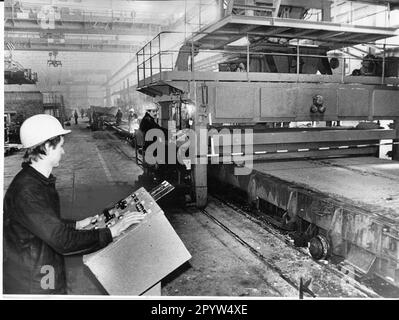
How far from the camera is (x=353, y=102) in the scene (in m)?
7.64

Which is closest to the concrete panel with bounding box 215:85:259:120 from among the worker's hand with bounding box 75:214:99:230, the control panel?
the control panel

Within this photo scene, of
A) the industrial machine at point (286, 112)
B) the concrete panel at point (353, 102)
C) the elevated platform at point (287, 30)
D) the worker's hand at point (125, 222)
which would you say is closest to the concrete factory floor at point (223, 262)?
the industrial machine at point (286, 112)

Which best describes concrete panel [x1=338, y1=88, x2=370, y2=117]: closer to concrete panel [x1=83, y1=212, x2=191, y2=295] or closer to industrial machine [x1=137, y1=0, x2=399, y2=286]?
industrial machine [x1=137, y1=0, x2=399, y2=286]

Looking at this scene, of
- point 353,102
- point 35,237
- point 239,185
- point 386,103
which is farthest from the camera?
point 386,103

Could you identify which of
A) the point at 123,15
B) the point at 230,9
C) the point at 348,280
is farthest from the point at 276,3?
the point at 123,15

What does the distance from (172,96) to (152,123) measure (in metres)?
1.22

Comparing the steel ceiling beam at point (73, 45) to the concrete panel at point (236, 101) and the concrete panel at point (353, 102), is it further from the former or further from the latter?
the concrete panel at point (353, 102)

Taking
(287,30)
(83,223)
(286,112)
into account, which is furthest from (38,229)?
(287,30)

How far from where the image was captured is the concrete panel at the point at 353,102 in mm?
7539

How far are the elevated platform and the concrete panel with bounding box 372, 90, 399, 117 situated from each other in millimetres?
1247

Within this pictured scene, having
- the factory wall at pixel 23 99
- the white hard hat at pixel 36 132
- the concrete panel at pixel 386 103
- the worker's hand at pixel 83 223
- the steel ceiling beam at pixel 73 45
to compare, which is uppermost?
the steel ceiling beam at pixel 73 45

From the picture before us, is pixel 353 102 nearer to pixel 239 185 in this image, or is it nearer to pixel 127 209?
pixel 239 185

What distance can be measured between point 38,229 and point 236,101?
5.32 metres
